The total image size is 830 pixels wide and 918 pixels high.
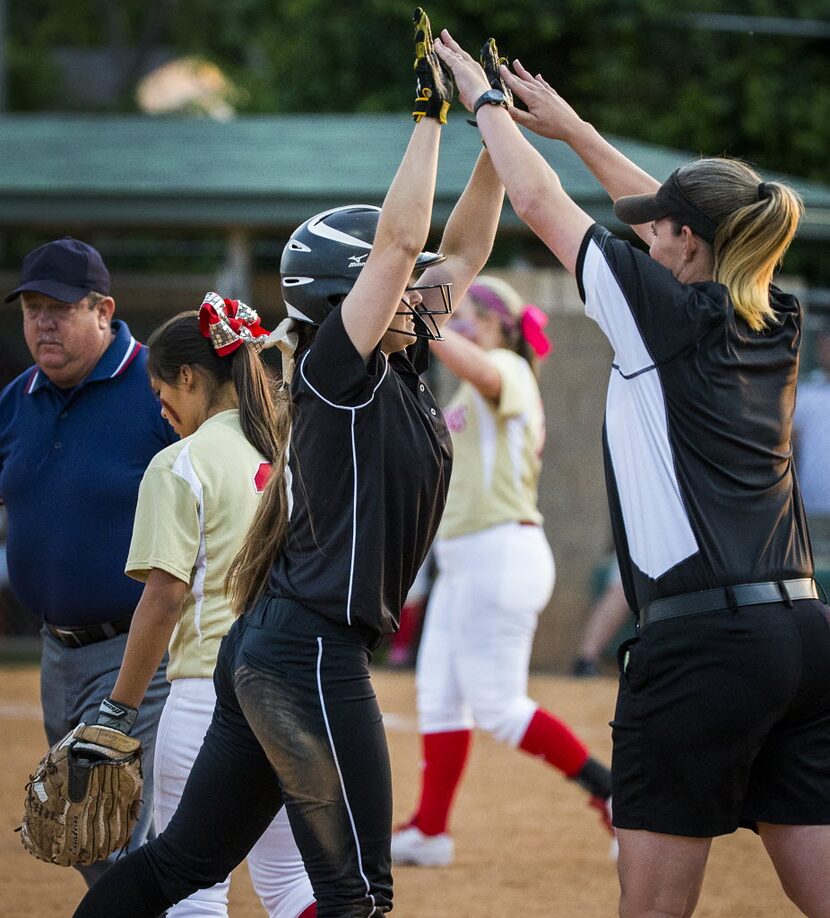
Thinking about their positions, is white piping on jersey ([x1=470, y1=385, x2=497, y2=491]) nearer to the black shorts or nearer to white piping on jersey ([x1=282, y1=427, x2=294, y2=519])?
white piping on jersey ([x1=282, y1=427, x2=294, y2=519])

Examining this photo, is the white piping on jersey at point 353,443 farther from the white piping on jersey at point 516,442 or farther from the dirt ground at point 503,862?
the white piping on jersey at point 516,442

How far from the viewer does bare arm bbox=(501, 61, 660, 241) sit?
356cm

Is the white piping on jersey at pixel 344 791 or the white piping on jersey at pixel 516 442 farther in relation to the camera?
the white piping on jersey at pixel 516 442

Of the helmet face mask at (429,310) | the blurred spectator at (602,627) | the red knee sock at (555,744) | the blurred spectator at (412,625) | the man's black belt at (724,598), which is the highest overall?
the helmet face mask at (429,310)

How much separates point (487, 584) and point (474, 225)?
2.56 m

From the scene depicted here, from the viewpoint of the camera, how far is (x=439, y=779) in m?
6.03

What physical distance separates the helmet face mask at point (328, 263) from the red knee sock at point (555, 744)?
286cm

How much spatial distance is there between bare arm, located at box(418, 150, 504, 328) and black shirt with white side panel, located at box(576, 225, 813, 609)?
73 centimetres

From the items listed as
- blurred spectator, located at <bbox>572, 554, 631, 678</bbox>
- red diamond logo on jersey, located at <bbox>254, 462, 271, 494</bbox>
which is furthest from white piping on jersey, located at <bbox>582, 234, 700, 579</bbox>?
blurred spectator, located at <bbox>572, 554, 631, 678</bbox>

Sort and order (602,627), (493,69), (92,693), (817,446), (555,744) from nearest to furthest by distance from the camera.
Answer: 1. (493,69)
2. (92,693)
3. (555,744)
4. (602,627)
5. (817,446)

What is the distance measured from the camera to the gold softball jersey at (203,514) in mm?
3729

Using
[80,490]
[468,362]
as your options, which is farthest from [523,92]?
[468,362]

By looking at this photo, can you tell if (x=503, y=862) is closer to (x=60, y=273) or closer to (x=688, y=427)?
(x=60, y=273)

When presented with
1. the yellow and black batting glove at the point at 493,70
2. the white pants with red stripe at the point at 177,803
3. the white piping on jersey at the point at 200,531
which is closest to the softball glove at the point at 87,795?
the white pants with red stripe at the point at 177,803
